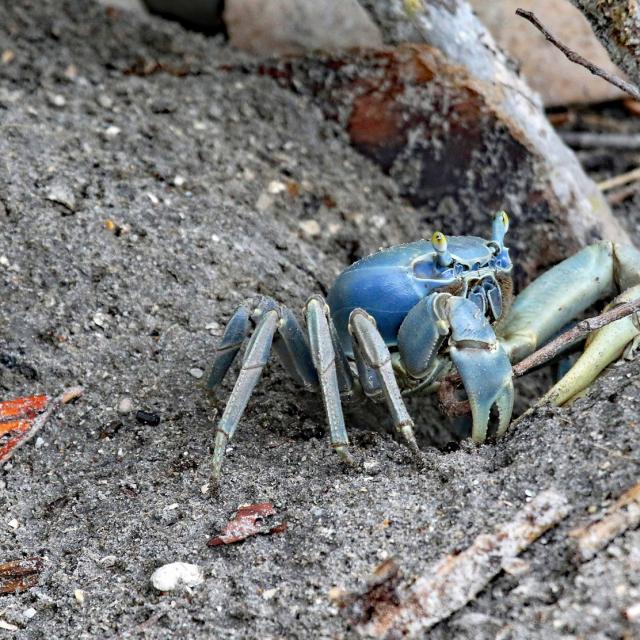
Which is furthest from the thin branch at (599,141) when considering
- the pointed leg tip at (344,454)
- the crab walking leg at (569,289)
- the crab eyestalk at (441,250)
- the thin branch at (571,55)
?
the pointed leg tip at (344,454)

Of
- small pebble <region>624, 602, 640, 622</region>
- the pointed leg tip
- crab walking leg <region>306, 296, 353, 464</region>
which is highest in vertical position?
small pebble <region>624, 602, 640, 622</region>

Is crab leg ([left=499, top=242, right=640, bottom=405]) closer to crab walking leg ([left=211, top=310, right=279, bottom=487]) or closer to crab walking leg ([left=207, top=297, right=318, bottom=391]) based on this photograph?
crab walking leg ([left=207, top=297, right=318, bottom=391])

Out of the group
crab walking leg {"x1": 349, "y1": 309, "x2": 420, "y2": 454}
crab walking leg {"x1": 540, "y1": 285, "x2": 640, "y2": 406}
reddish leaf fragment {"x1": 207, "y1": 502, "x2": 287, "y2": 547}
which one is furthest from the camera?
crab walking leg {"x1": 540, "y1": 285, "x2": 640, "y2": 406}

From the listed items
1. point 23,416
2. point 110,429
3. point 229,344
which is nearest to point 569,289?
point 229,344

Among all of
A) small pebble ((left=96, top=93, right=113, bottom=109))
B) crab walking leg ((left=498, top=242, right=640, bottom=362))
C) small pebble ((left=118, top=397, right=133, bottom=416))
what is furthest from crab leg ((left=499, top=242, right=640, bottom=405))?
small pebble ((left=96, top=93, right=113, bottom=109))

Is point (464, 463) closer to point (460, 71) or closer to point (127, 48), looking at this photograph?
A: point (460, 71)

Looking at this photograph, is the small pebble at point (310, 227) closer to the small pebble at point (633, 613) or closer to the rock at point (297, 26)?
the rock at point (297, 26)

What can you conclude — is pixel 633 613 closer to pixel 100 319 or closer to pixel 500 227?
pixel 500 227

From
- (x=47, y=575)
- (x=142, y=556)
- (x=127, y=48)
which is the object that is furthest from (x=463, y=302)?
(x=127, y=48)
